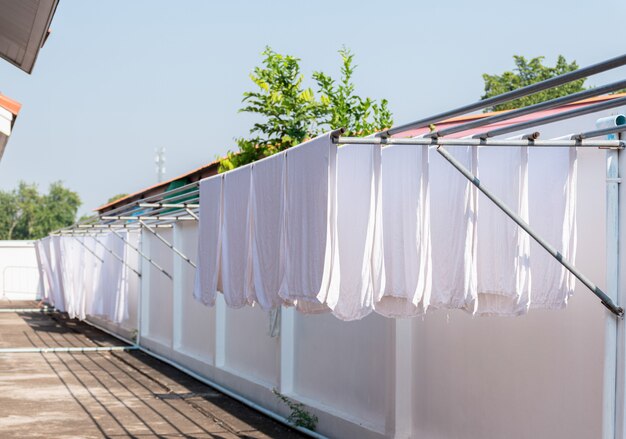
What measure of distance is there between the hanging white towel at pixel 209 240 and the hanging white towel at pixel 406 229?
2.75 m

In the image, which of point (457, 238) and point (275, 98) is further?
point (275, 98)

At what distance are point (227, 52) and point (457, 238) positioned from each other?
1256cm

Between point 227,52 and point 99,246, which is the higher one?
point 227,52

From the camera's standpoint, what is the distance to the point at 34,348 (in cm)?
1742

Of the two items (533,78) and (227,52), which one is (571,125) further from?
(533,78)

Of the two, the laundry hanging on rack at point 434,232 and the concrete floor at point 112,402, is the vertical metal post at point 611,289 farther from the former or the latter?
the concrete floor at point 112,402

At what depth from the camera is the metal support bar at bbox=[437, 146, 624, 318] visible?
483 cm

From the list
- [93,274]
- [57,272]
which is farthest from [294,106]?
[57,272]

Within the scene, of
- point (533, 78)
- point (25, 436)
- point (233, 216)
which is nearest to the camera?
point (233, 216)

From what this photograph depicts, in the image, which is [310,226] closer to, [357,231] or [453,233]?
[357,231]

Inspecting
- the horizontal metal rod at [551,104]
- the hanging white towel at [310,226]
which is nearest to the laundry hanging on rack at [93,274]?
the hanging white towel at [310,226]

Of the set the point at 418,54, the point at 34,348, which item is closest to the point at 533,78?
the point at 418,54

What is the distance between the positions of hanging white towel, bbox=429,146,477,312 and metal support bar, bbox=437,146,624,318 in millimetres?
256

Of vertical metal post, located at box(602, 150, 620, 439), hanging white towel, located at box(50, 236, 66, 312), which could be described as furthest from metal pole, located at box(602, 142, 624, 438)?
hanging white towel, located at box(50, 236, 66, 312)
